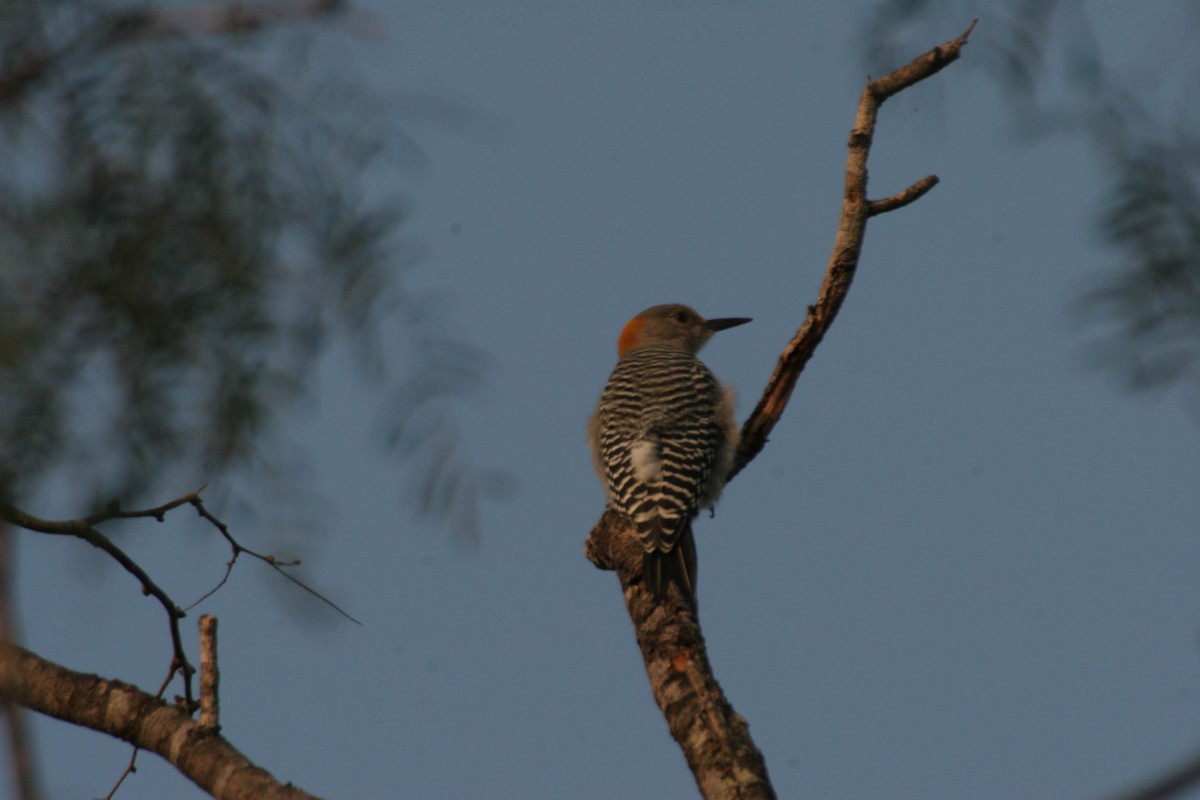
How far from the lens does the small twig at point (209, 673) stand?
185 inches

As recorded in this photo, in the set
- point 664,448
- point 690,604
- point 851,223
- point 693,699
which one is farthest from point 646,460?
point 693,699

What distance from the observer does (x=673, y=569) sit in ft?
21.9

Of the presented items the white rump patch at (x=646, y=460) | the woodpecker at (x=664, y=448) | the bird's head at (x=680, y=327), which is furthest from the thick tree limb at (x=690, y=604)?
the bird's head at (x=680, y=327)

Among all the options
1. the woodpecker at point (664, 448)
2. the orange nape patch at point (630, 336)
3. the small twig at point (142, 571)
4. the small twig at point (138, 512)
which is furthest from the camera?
the orange nape patch at point (630, 336)

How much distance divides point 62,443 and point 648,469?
5376 millimetres

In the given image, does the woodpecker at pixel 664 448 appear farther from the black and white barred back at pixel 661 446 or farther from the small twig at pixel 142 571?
the small twig at pixel 142 571

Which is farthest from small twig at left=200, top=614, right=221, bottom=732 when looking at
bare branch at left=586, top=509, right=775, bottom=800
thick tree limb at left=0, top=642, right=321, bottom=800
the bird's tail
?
the bird's tail

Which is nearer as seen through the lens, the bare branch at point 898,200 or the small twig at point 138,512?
the small twig at point 138,512

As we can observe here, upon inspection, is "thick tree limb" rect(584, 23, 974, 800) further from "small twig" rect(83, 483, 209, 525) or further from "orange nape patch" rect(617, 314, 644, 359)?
"orange nape patch" rect(617, 314, 644, 359)

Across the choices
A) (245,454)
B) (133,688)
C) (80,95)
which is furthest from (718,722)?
(80,95)

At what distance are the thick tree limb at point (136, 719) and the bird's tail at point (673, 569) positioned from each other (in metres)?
2.24

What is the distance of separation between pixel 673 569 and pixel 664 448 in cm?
134

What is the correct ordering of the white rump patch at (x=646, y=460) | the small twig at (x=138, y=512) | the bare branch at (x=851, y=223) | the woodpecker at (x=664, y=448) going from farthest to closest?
1. the white rump patch at (x=646, y=460)
2. the woodpecker at (x=664, y=448)
3. the bare branch at (x=851, y=223)
4. the small twig at (x=138, y=512)

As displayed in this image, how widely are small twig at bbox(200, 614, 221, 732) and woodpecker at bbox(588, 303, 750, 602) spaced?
226cm
